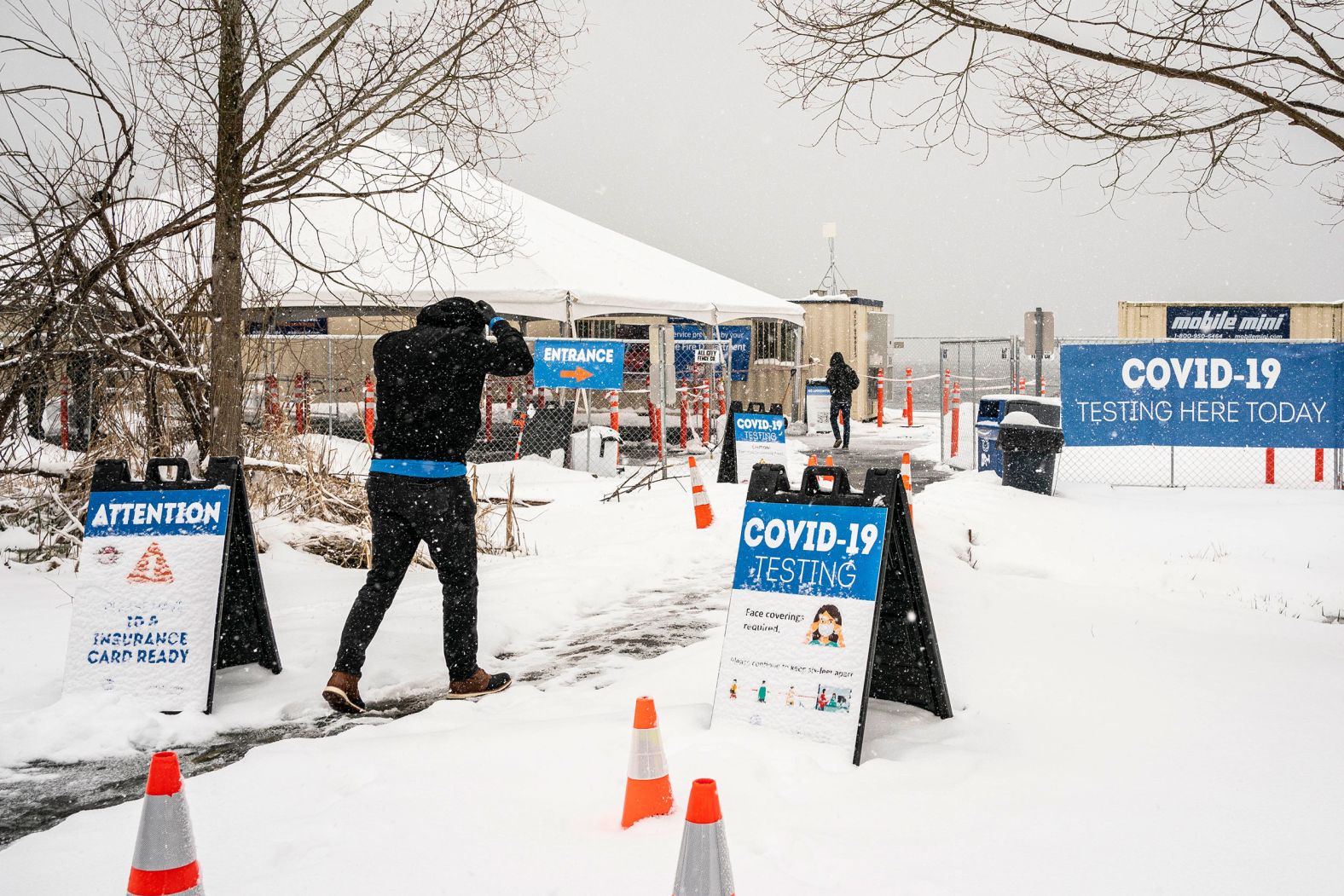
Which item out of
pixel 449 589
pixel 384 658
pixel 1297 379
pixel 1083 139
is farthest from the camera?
pixel 1297 379

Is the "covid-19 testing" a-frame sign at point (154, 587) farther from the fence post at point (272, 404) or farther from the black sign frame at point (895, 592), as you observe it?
the fence post at point (272, 404)

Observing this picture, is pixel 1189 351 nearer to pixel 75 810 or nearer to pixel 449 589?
pixel 449 589

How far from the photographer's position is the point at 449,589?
5.14m

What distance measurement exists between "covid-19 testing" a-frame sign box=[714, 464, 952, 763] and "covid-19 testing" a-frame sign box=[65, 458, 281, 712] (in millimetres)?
2574

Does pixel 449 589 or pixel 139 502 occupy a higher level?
pixel 139 502

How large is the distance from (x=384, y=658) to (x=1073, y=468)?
42.3ft

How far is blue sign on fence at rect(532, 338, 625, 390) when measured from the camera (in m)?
15.5

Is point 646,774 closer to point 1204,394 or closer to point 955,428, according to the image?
point 1204,394

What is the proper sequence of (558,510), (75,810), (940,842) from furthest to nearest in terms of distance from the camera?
(558,510)
(75,810)
(940,842)

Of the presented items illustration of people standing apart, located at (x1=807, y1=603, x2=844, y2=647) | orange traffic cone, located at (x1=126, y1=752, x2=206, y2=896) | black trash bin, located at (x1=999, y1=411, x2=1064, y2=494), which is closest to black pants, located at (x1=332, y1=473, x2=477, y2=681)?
illustration of people standing apart, located at (x1=807, y1=603, x2=844, y2=647)

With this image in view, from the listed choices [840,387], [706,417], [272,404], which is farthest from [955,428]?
[272,404]

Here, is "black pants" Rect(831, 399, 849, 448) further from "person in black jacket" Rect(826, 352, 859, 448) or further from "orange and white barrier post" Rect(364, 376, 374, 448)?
"orange and white barrier post" Rect(364, 376, 374, 448)

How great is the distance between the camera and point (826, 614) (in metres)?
Result: 4.19

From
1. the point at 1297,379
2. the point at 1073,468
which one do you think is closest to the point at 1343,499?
the point at 1297,379
